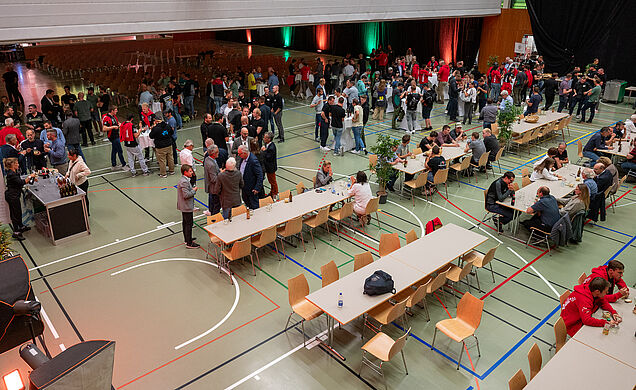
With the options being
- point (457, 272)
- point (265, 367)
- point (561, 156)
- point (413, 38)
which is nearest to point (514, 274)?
point (457, 272)

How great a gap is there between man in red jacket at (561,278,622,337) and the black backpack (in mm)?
2482

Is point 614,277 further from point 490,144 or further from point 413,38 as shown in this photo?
point 413,38

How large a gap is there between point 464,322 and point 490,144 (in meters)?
7.43

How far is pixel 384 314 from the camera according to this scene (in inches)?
281

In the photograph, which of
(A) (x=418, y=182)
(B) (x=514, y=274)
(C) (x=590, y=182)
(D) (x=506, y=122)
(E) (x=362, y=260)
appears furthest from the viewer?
(D) (x=506, y=122)

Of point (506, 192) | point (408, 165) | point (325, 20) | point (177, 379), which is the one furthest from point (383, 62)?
point (177, 379)

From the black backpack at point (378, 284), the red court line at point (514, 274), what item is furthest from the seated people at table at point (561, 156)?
the black backpack at point (378, 284)

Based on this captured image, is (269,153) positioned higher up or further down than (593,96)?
further down

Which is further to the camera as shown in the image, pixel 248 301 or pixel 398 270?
pixel 248 301

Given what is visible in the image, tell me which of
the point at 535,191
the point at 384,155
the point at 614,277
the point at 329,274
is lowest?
the point at 329,274

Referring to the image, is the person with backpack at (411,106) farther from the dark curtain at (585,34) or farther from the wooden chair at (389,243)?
the dark curtain at (585,34)

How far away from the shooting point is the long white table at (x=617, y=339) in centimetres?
580

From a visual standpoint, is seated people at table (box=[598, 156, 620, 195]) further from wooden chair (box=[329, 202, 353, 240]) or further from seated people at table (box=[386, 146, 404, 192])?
wooden chair (box=[329, 202, 353, 240])

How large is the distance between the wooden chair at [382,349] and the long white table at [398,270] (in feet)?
1.47
